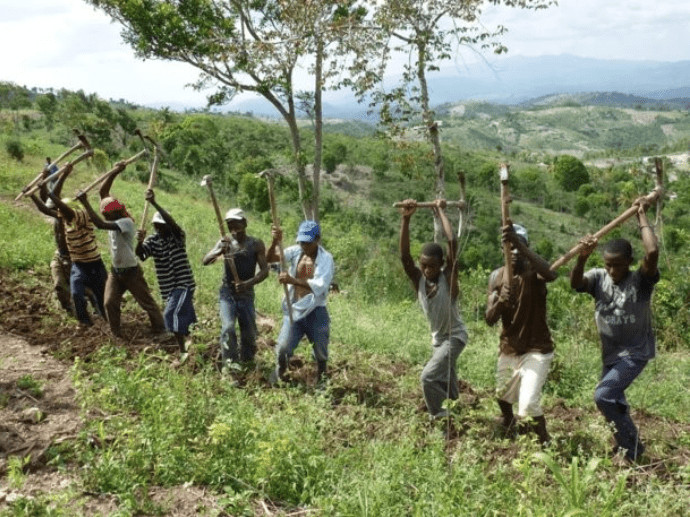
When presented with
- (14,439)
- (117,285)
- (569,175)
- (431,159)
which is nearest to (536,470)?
(14,439)

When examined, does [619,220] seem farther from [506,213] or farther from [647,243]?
[506,213]

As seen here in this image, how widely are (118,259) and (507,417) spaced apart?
3.68m

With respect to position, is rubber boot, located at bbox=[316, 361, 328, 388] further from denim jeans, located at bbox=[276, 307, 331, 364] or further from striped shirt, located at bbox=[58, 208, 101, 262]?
striped shirt, located at bbox=[58, 208, 101, 262]

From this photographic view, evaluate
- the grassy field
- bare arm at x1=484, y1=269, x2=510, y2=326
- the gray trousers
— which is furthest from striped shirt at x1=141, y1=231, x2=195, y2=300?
bare arm at x1=484, y1=269, x2=510, y2=326

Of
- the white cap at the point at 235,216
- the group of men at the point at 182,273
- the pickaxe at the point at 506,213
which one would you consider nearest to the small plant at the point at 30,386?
the group of men at the point at 182,273

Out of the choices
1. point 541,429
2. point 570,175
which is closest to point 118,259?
point 541,429

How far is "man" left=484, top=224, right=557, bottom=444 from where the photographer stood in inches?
160

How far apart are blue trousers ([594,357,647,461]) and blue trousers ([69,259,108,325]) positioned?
4.74 metres

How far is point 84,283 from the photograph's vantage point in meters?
6.22

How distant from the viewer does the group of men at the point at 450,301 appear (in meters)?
4.02

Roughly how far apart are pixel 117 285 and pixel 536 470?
13.7ft

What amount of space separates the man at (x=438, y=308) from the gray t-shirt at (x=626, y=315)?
3.10ft

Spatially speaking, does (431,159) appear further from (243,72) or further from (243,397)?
(243,397)

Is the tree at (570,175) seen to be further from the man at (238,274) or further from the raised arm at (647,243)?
the raised arm at (647,243)
